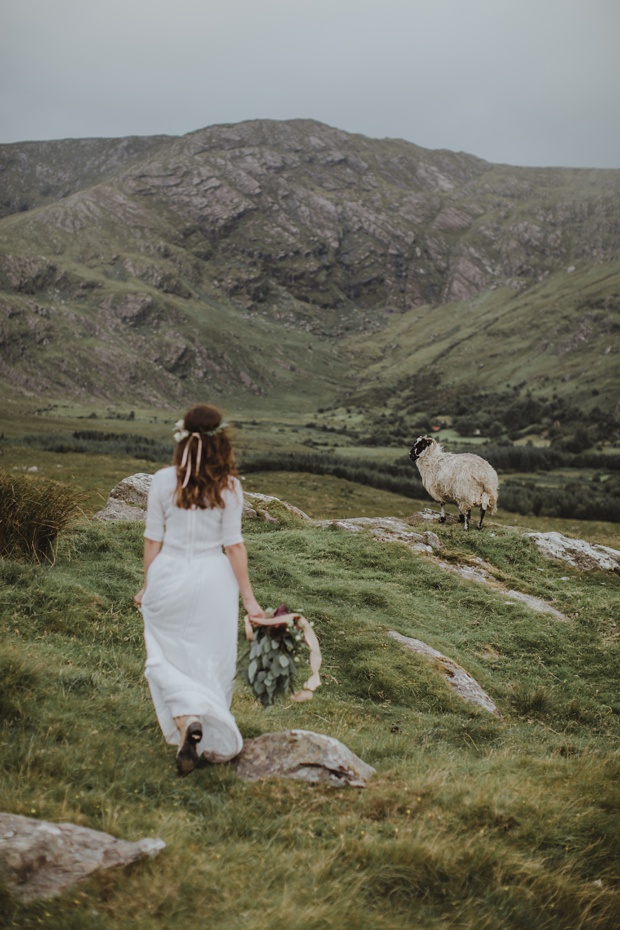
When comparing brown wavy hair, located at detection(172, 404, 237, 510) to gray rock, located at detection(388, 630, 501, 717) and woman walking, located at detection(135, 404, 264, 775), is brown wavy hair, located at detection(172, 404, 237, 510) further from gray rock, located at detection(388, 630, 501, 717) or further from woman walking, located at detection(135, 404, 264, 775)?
gray rock, located at detection(388, 630, 501, 717)

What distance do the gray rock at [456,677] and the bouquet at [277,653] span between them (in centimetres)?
524

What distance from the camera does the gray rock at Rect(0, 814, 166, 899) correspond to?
456 cm

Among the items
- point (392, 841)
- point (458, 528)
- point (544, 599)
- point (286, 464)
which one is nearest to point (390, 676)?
point (392, 841)

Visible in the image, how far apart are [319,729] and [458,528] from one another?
15507 mm

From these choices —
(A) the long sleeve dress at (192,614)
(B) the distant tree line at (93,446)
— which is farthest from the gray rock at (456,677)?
(B) the distant tree line at (93,446)

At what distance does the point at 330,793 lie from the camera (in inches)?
249

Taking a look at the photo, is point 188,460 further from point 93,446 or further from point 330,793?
point 93,446

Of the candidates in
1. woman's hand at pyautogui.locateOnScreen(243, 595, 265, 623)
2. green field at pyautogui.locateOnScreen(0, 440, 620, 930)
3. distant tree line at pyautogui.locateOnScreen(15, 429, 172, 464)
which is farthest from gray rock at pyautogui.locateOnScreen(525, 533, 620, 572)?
distant tree line at pyautogui.locateOnScreen(15, 429, 172, 464)

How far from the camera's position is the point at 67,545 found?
1384 centimetres

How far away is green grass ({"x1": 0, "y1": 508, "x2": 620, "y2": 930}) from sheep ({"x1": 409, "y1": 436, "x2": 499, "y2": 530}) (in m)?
10.5

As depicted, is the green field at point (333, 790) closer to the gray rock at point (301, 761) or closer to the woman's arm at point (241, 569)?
the gray rock at point (301, 761)

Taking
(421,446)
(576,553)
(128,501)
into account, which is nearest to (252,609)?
(128,501)

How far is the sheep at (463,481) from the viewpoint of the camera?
75.0 feet

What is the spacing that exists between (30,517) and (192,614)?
749 cm
